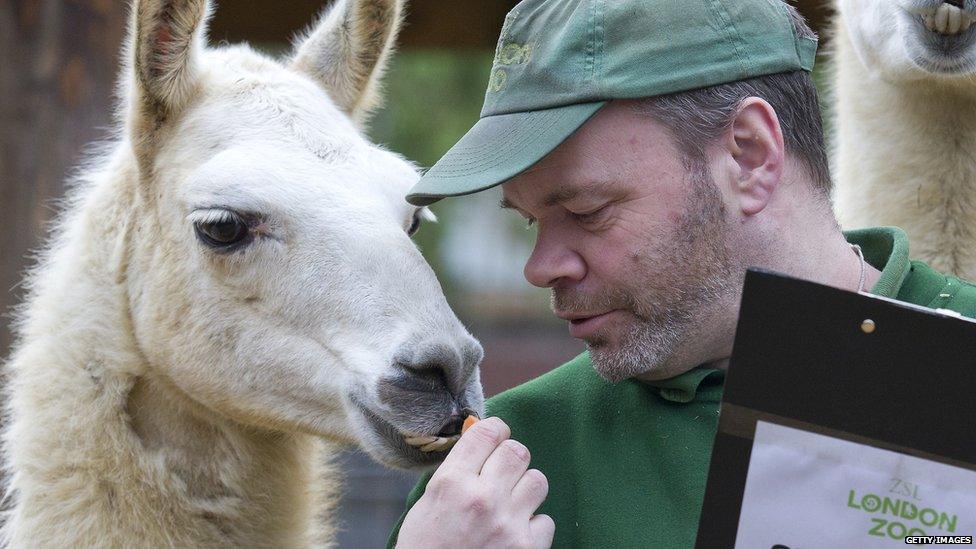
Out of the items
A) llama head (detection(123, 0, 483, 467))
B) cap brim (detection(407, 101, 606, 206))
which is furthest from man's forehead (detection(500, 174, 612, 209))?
llama head (detection(123, 0, 483, 467))

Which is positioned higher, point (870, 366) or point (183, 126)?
point (870, 366)

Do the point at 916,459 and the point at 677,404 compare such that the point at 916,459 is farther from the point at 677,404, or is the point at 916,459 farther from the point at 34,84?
the point at 34,84

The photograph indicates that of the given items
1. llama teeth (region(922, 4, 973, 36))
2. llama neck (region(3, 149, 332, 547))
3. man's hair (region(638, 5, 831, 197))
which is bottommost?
llama neck (region(3, 149, 332, 547))

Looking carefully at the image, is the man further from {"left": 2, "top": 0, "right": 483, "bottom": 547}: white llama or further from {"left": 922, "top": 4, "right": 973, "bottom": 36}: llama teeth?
{"left": 922, "top": 4, "right": 973, "bottom": 36}: llama teeth

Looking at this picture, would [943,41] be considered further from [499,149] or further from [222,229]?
[222,229]

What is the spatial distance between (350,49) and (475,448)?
1.64 metres

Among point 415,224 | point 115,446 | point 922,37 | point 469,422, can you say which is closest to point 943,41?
point 922,37

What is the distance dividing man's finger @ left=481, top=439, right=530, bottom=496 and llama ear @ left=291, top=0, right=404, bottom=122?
156 cm

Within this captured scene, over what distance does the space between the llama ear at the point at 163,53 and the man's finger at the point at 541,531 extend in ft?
4.84

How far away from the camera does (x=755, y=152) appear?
2141 millimetres

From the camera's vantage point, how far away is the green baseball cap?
2.02 m

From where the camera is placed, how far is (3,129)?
166 inches

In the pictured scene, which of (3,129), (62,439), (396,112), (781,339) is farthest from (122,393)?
(396,112)

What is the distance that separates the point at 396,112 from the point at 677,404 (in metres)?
16.7
